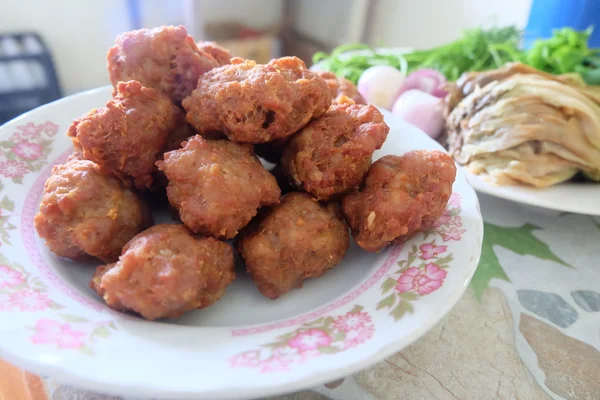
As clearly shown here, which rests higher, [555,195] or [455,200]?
[455,200]

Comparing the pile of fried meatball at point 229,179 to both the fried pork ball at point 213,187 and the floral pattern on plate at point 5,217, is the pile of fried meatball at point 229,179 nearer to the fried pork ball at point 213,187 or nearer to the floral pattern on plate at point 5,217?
the fried pork ball at point 213,187

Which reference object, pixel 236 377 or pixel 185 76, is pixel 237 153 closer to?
pixel 185 76

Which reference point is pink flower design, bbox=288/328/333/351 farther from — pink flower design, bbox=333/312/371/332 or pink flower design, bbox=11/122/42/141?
pink flower design, bbox=11/122/42/141

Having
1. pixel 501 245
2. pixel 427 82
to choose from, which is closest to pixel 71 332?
pixel 501 245

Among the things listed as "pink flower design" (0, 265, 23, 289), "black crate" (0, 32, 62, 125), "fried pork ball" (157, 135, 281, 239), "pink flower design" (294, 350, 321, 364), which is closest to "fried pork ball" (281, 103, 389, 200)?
"fried pork ball" (157, 135, 281, 239)

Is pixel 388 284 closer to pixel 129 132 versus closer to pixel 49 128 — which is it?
pixel 129 132

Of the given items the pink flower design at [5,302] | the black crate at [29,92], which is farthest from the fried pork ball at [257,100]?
the black crate at [29,92]
